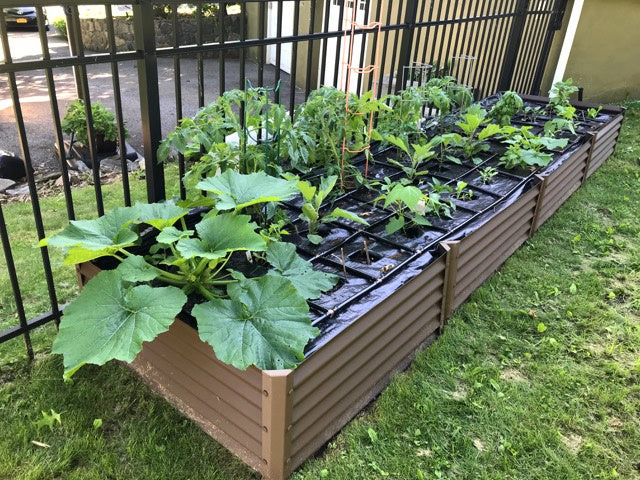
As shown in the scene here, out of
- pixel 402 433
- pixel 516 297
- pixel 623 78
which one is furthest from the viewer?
pixel 623 78

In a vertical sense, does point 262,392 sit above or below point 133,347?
below

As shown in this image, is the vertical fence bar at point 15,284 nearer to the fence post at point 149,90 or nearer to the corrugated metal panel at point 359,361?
the fence post at point 149,90

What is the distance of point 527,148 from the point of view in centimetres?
412

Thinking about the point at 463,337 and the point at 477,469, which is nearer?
the point at 477,469

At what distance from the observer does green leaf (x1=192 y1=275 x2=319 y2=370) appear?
5.90ft

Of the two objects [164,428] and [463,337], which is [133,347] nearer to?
[164,428]

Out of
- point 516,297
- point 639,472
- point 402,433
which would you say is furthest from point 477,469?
point 516,297

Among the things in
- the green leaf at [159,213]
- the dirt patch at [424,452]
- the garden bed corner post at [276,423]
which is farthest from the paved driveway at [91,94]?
the dirt patch at [424,452]

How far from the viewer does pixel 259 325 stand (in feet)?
6.23

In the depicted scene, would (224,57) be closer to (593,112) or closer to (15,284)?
(15,284)

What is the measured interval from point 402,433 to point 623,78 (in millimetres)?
8499

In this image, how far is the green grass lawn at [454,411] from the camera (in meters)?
2.11

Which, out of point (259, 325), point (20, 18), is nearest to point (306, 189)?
point (259, 325)

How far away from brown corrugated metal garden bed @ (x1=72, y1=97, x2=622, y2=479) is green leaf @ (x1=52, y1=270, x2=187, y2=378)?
0.23 meters
